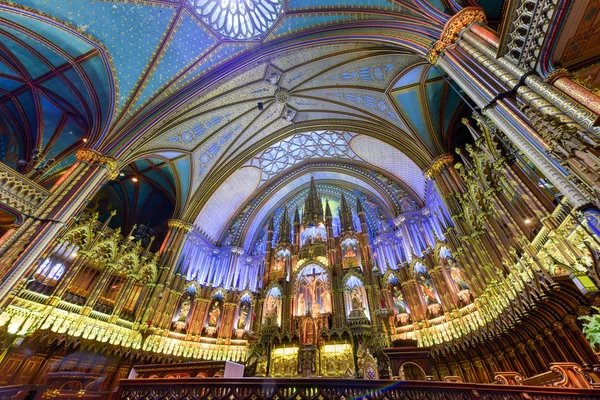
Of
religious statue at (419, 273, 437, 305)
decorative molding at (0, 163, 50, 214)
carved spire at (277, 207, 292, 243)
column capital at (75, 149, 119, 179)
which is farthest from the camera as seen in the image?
carved spire at (277, 207, 292, 243)

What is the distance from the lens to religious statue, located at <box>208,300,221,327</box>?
1427 cm

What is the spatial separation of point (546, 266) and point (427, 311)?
20.9 ft

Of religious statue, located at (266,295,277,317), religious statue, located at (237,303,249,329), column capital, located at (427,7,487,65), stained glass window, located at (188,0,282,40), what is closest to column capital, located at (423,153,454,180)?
column capital, located at (427,7,487,65)

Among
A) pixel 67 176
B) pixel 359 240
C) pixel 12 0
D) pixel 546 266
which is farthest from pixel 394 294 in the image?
pixel 12 0

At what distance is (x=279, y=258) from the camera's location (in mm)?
15938

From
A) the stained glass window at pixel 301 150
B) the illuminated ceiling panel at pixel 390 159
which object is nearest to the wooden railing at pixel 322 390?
the illuminated ceiling panel at pixel 390 159

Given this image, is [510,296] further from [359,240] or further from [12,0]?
[12,0]

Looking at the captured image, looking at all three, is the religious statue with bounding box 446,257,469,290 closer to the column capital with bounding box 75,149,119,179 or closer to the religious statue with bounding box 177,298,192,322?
the religious statue with bounding box 177,298,192,322

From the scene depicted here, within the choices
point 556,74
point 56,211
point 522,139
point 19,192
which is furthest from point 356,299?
Answer: point 19,192

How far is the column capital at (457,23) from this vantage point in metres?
7.35

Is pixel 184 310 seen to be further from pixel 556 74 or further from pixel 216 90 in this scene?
pixel 556 74

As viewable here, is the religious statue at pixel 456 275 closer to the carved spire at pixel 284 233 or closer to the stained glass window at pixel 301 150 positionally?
the carved spire at pixel 284 233

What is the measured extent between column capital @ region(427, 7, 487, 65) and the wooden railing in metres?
8.74

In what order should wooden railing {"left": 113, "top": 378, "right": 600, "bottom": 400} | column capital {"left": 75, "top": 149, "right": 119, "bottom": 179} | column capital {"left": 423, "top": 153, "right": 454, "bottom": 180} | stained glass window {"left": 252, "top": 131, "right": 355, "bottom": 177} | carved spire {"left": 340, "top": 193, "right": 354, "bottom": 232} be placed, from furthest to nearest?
stained glass window {"left": 252, "top": 131, "right": 355, "bottom": 177} → carved spire {"left": 340, "top": 193, "right": 354, "bottom": 232} → column capital {"left": 423, "top": 153, "right": 454, "bottom": 180} → column capital {"left": 75, "top": 149, "right": 119, "bottom": 179} → wooden railing {"left": 113, "top": 378, "right": 600, "bottom": 400}
